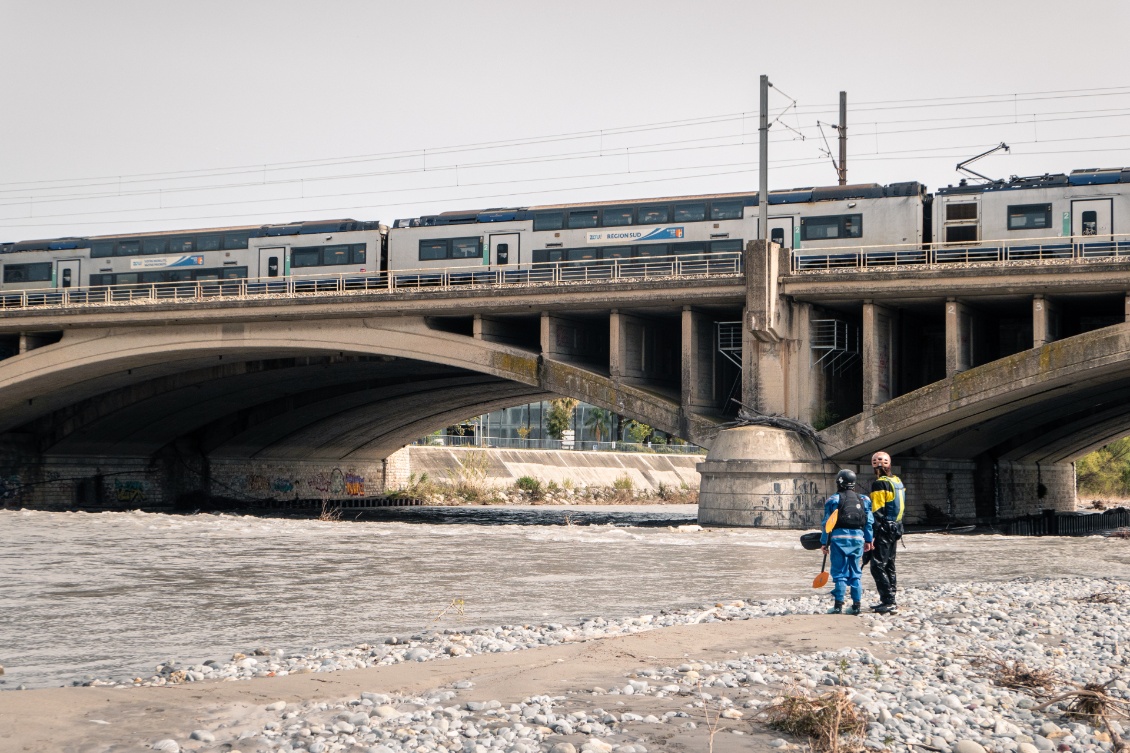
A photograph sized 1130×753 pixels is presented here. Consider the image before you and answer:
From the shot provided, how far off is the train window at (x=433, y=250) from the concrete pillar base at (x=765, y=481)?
1502 centimetres

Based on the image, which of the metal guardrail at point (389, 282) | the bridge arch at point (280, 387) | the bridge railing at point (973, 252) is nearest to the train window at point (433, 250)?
the metal guardrail at point (389, 282)

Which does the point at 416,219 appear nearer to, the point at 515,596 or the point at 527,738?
the point at 515,596

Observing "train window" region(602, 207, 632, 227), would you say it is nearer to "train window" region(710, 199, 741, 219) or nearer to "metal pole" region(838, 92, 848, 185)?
"train window" region(710, 199, 741, 219)

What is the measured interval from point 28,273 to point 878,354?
39.6 metres

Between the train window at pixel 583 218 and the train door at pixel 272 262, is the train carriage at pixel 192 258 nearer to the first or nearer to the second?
the train door at pixel 272 262

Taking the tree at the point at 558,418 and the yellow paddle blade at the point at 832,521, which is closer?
the yellow paddle blade at the point at 832,521

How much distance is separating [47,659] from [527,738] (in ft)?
22.9

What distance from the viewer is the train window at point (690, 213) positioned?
154ft

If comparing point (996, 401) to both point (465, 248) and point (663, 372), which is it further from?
point (465, 248)

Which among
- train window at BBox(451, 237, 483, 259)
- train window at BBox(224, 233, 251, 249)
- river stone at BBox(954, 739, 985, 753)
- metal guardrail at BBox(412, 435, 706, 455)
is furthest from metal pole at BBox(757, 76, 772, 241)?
metal guardrail at BBox(412, 435, 706, 455)

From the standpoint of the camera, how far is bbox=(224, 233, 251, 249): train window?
55.0m

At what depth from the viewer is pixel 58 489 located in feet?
→ 213

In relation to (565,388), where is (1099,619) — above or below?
below

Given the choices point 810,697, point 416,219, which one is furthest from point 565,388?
point 810,697
